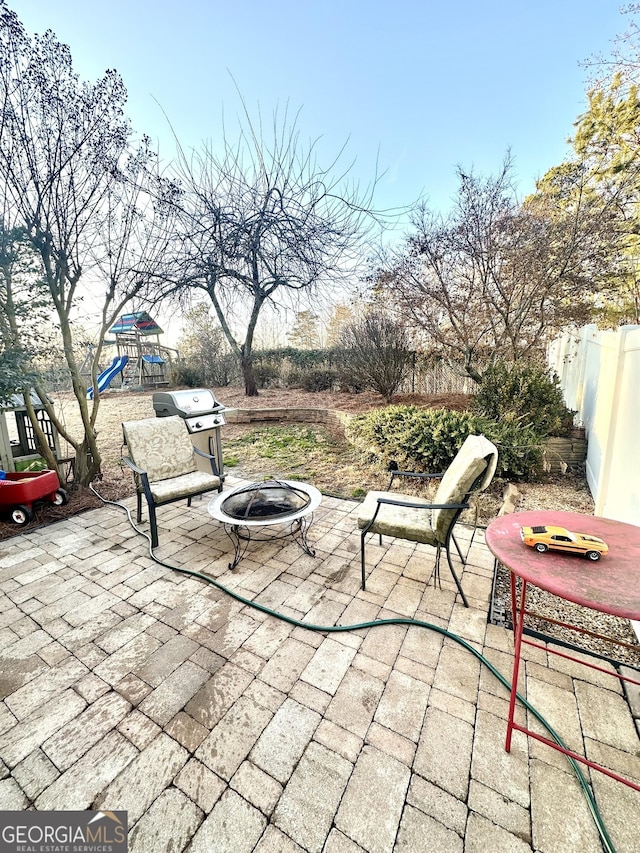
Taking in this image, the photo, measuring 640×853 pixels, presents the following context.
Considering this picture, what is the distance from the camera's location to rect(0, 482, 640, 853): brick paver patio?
122 cm

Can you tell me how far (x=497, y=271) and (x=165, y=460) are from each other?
20.7ft

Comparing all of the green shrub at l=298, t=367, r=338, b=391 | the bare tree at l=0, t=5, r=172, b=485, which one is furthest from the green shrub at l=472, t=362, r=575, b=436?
the green shrub at l=298, t=367, r=338, b=391

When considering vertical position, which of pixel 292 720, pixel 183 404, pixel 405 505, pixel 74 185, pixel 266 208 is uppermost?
pixel 266 208

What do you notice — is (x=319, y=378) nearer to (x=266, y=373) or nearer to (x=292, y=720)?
(x=266, y=373)

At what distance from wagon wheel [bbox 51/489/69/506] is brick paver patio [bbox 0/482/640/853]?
4.21 feet

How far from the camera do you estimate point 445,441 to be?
14.0 feet

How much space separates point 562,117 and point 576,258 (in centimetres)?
378

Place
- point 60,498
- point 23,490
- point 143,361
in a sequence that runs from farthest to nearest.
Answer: point 143,361
point 60,498
point 23,490

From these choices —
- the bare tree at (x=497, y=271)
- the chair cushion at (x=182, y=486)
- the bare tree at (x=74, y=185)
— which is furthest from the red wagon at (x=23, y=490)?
the bare tree at (x=497, y=271)

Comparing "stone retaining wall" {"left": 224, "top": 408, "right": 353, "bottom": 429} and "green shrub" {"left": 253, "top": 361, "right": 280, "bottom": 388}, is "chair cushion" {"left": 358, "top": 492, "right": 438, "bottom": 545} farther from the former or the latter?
"green shrub" {"left": 253, "top": 361, "right": 280, "bottom": 388}

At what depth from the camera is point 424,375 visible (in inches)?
340

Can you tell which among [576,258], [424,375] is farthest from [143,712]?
[424,375]

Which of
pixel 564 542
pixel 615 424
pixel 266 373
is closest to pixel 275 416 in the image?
pixel 266 373

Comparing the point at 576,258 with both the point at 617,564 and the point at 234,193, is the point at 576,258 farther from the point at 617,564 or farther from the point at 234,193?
the point at 617,564
